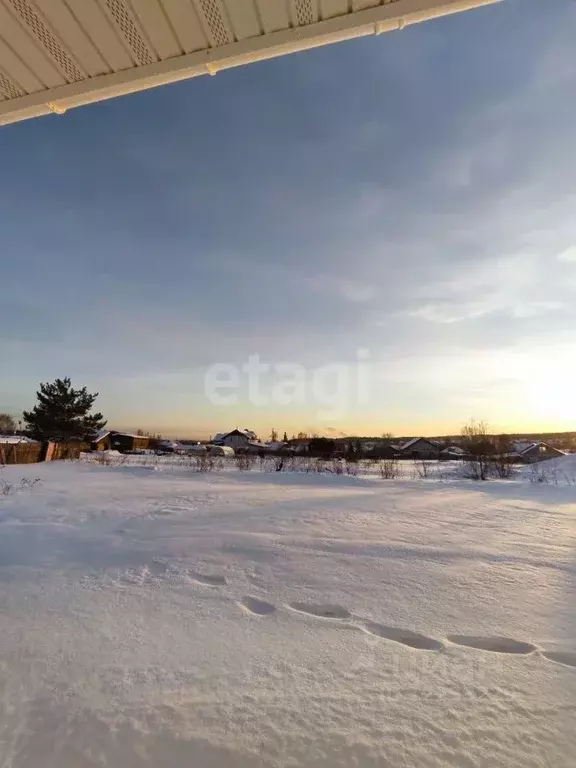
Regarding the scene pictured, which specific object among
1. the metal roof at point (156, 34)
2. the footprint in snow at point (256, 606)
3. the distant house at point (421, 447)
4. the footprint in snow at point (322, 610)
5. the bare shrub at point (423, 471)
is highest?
the metal roof at point (156, 34)

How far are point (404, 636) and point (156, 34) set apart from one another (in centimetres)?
247

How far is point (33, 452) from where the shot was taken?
50.9 ft

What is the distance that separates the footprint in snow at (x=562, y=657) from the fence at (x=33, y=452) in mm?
16849

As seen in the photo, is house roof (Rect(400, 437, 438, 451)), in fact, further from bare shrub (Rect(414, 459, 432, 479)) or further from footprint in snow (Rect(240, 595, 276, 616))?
footprint in snow (Rect(240, 595, 276, 616))

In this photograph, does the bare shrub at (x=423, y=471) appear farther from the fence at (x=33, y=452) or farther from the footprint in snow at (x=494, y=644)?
the fence at (x=33, y=452)

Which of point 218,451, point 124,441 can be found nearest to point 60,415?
point 218,451

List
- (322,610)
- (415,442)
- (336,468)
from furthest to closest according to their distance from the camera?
1. (415,442)
2. (336,468)
3. (322,610)

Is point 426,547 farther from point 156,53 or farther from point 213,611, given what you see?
point 156,53

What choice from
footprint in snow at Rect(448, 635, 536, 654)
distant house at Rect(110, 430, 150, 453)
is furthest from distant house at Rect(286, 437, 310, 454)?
footprint in snow at Rect(448, 635, 536, 654)

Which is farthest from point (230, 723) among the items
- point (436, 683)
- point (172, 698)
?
→ point (436, 683)

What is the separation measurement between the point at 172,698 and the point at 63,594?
50.7 inches

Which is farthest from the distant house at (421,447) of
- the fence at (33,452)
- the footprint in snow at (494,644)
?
the footprint in snow at (494,644)

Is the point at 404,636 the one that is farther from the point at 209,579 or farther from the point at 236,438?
the point at 236,438

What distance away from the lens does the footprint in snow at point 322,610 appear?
2064mm
